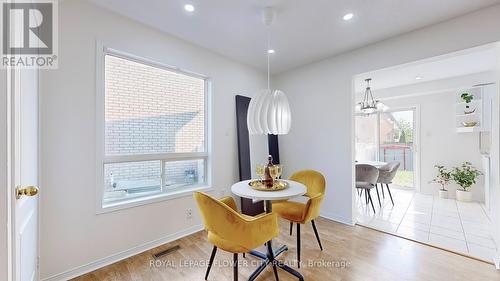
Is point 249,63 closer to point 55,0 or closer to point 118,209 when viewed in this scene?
point 55,0

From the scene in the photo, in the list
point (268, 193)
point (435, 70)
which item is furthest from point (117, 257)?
point (435, 70)

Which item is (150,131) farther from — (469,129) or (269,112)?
(469,129)

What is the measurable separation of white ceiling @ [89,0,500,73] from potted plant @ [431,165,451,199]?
3697 millimetres

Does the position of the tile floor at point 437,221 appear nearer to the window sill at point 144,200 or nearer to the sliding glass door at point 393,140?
the sliding glass door at point 393,140

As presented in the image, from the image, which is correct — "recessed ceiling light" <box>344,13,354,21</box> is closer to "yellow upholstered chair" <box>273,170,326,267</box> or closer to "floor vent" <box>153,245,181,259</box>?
"yellow upholstered chair" <box>273,170,326,267</box>

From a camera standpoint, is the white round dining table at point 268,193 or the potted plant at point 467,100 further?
the potted plant at point 467,100

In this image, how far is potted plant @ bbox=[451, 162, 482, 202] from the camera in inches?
160

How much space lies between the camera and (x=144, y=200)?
236 cm

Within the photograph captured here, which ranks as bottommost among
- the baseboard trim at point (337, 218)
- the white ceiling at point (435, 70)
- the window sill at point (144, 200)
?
the baseboard trim at point (337, 218)

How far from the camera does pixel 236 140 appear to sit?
3426 millimetres

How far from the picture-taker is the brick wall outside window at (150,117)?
7.35 ft

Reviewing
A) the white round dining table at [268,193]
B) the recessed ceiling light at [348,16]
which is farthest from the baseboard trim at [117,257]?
the recessed ceiling light at [348,16]

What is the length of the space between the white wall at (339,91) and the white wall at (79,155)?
2.47m

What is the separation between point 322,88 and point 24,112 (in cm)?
351
